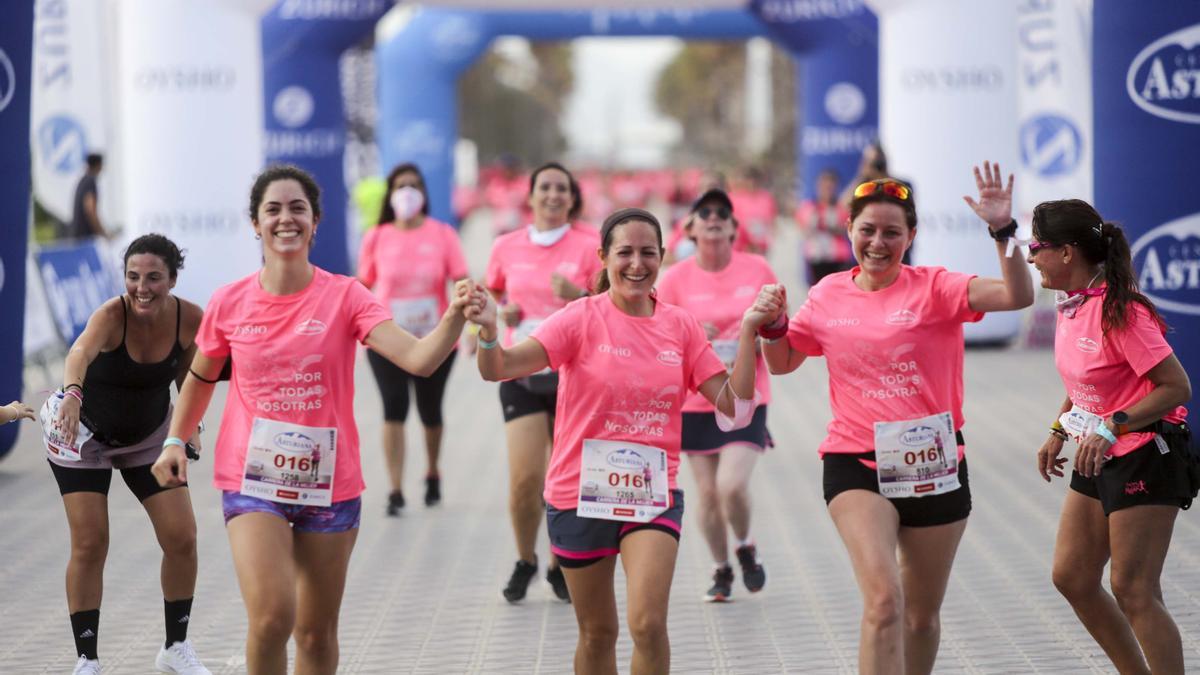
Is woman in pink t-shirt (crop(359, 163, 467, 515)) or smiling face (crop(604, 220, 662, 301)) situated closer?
smiling face (crop(604, 220, 662, 301))

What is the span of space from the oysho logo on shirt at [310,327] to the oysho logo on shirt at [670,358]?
1002 mm

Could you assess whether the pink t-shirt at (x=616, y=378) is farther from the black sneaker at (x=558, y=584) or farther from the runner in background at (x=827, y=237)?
the runner in background at (x=827, y=237)

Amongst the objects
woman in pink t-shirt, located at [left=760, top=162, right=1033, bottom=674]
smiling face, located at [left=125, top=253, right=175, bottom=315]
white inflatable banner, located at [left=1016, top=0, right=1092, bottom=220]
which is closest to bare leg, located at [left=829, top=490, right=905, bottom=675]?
woman in pink t-shirt, located at [left=760, top=162, right=1033, bottom=674]

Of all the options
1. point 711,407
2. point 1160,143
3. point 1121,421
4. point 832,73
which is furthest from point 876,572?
point 832,73

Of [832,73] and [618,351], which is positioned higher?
[832,73]

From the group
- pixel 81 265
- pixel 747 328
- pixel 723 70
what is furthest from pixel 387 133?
pixel 723 70

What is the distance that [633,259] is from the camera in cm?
508

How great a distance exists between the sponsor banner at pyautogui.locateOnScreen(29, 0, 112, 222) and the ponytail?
13938 mm

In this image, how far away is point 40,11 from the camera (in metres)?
17.2

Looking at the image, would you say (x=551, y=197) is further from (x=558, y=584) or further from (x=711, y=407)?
(x=558, y=584)

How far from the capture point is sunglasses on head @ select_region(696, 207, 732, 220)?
752cm

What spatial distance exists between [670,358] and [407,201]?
Answer: 15.6ft

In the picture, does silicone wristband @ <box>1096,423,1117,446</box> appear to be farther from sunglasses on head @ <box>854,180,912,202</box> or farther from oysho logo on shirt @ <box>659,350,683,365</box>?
oysho logo on shirt @ <box>659,350,683,365</box>

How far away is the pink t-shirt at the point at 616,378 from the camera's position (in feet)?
16.5
